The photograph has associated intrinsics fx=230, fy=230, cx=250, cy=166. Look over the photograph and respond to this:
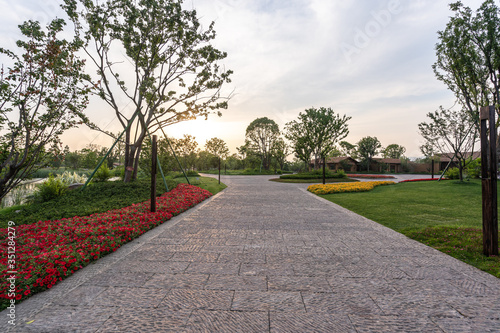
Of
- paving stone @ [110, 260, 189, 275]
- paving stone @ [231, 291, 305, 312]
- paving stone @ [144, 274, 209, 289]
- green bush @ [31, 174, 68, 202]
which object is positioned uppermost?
green bush @ [31, 174, 68, 202]

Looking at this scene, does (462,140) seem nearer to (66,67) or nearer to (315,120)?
(315,120)

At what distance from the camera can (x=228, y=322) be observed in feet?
6.98

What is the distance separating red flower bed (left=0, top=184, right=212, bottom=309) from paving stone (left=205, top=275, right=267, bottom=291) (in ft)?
6.56

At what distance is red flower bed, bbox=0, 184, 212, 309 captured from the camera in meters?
2.78

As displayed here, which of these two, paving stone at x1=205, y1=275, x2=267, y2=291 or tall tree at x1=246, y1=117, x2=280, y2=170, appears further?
tall tree at x1=246, y1=117, x2=280, y2=170

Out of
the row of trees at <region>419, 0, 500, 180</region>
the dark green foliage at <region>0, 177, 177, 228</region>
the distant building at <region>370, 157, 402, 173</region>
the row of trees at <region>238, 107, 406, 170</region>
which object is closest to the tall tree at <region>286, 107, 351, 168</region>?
the row of trees at <region>238, 107, 406, 170</region>

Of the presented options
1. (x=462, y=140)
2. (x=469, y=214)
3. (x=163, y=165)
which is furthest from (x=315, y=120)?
(x=469, y=214)

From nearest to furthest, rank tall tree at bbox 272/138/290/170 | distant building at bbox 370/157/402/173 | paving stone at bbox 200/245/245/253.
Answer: paving stone at bbox 200/245/245/253, tall tree at bbox 272/138/290/170, distant building at bbox 370/157/402/173

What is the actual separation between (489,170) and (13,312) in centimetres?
663

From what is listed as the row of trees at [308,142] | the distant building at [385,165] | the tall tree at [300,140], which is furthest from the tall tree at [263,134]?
the distant building at [385,165]

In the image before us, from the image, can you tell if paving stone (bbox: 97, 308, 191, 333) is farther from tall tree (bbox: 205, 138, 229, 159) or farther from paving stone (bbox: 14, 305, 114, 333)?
tall tree (bbox: 205, 138, 229, 159)

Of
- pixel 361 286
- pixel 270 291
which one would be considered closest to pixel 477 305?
pixel 361 286

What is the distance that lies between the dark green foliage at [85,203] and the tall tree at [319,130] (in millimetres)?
21422

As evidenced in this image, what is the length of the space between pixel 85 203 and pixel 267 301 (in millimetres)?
8756
